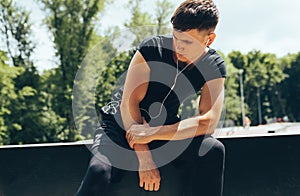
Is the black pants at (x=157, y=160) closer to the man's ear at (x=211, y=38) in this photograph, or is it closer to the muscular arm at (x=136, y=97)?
the muscular arm at (x=136, y=97)

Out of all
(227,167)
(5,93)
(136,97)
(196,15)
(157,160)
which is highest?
(196,15)

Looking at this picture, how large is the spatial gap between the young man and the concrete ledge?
1.54ft

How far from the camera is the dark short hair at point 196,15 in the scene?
52.3 inches

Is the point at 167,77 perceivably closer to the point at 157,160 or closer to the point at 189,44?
the point at 189,44

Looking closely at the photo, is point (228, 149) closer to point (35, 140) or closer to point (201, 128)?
point (201, 128)

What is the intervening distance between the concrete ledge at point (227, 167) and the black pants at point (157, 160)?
459 millimetres

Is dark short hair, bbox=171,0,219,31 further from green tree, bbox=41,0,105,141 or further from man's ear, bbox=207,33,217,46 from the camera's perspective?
green tree, bbox=41,0,105,141

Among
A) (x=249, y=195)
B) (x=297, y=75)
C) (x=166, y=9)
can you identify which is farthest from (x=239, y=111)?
(x=249, y=195)

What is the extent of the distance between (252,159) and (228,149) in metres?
0.16

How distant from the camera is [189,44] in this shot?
142 centimetres

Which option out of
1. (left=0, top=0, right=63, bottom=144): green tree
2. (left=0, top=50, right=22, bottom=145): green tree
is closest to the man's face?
(left=0, top=50, right=22, bottom=145): green tree

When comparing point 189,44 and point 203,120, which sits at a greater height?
point 189,44

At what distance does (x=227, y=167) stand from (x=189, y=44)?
0.90 metres

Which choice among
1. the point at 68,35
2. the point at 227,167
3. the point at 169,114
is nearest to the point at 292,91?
the point at 68,35
